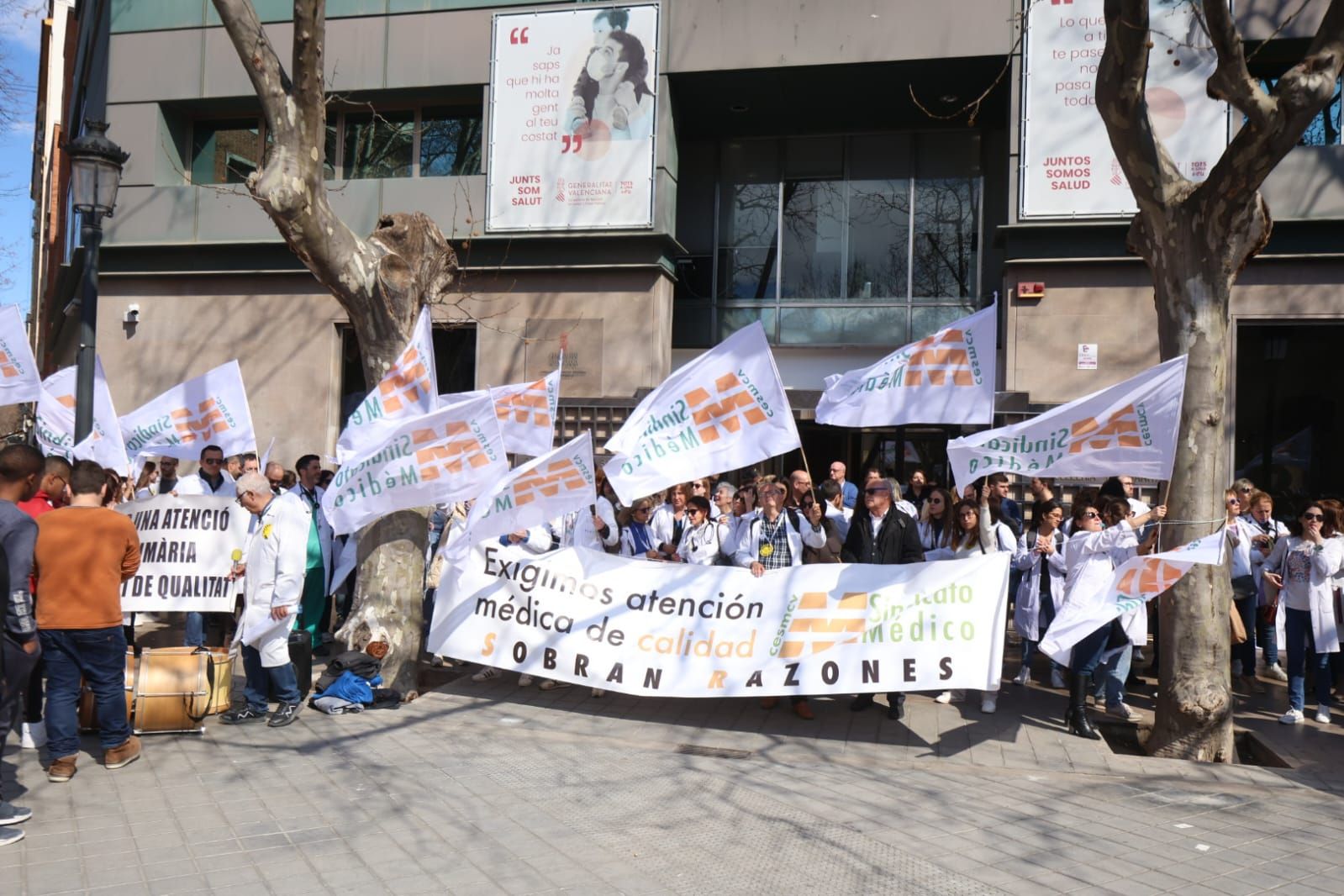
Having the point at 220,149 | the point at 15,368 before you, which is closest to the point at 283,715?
the point at 15,368

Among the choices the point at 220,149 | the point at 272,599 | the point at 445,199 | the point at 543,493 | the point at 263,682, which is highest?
the point at 220,149

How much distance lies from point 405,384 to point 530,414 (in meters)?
1.06

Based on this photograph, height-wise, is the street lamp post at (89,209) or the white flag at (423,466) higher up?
the street lamp post at (89,209)

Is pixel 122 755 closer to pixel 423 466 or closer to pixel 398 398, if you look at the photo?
pixel 423 466

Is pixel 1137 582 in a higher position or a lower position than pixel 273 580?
higher

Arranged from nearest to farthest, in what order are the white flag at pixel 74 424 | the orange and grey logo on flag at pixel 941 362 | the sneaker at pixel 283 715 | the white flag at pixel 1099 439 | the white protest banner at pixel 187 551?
the white flag at pixel 1099 439, the sneaker at pixel 283 715, the orange and grey logo on flag at pixel 941 362, the white protest banner at pixel 187 551, the white flag at pixel 74 424

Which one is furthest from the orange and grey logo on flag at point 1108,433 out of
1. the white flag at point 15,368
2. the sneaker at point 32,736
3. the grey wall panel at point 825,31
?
the white flag at point 15,368

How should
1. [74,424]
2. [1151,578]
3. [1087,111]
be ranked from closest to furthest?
[1151,578]
[74,424]
[1087,111]

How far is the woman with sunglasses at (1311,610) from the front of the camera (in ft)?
27.8

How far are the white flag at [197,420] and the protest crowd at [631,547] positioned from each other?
189 mm

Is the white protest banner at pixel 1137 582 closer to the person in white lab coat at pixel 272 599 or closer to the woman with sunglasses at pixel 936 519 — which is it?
the woman with sunglasses at pixel 936 519

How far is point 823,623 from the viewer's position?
7730 millimetres

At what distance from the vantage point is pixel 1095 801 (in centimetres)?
632

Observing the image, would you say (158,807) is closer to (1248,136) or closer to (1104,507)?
(1104,507)
